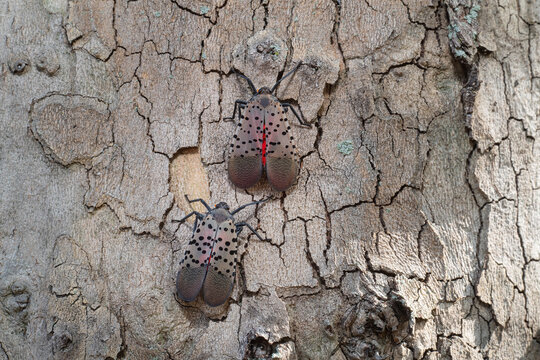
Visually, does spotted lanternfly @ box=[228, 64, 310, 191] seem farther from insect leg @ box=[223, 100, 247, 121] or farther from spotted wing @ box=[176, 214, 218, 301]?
spotted wing @ box=[176, 214, 218, 301]

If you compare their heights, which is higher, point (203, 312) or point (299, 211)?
point (299, 211)

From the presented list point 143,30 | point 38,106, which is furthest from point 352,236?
point 38,106

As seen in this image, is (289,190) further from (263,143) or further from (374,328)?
(374,328)

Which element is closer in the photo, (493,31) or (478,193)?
(478,193)

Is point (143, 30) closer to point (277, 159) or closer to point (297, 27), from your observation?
point (297, 27)

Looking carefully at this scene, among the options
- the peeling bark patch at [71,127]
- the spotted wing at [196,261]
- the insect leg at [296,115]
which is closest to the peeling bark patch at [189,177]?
the spotted wing at [196,261]

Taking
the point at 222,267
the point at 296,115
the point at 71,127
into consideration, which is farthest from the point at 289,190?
the point at 71,127

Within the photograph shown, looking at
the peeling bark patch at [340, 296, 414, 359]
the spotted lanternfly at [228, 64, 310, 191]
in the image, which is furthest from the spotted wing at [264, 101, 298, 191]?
the peeling bark patch at [340, 296, 414, 359]
